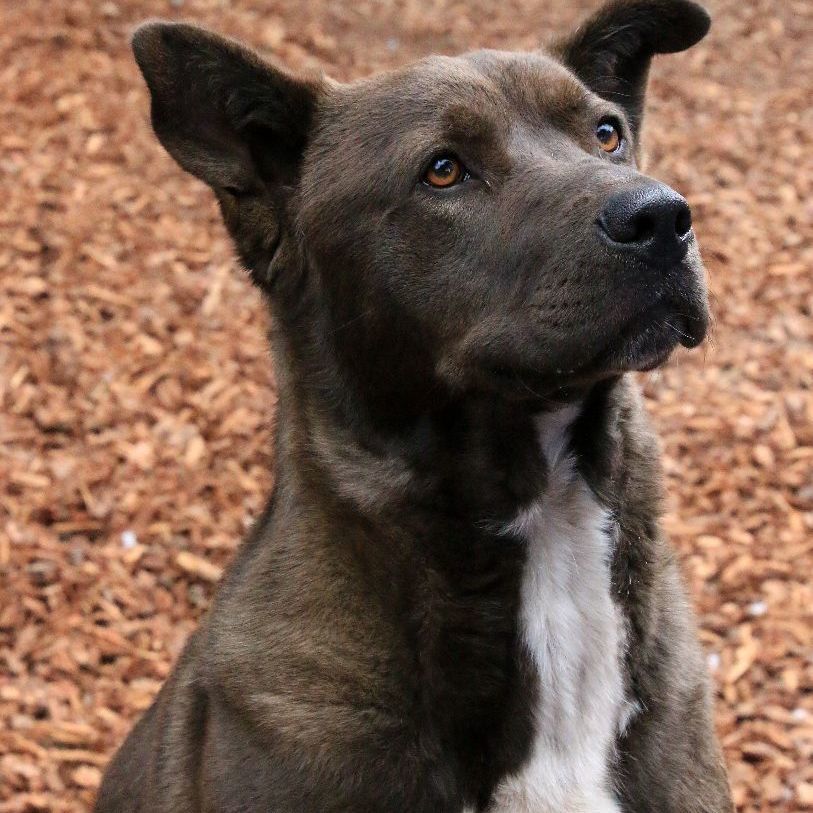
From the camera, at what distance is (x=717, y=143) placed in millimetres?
8125

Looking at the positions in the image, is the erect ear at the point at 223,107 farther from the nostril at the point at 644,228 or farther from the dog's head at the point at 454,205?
the nostril at the point at 644,228

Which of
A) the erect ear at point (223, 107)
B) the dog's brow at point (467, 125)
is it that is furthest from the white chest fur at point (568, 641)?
the erect ear at point (223, 107)

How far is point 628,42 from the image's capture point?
3.78 metres

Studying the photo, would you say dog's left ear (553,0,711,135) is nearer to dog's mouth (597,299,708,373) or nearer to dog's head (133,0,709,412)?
dog's head (133,0,709,412)

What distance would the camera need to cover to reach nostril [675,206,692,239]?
288cm

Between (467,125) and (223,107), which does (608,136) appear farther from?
(223,107)

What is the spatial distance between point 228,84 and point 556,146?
84 centimetres

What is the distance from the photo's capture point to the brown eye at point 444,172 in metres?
3.28

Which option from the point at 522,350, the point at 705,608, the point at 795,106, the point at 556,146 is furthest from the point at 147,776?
the point at 795,106

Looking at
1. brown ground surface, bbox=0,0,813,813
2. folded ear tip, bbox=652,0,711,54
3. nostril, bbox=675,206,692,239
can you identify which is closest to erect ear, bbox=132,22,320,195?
folded ear tip, bbox=652,0,711,54

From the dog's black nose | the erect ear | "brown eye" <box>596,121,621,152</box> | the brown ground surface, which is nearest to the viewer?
the dog's black nose

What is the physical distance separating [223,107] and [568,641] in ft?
5.22

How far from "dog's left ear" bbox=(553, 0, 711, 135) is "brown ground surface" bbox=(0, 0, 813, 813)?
213 cm

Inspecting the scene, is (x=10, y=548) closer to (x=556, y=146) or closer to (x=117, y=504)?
(x=117, y=504)
